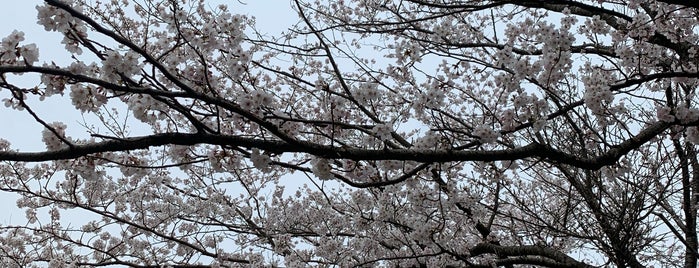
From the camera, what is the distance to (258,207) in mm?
6816

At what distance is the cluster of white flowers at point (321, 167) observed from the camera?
321cm

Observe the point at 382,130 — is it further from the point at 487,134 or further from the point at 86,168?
the point at 86,168

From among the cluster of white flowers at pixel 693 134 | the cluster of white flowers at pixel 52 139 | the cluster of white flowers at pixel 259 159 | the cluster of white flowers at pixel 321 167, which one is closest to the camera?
the cluster of white flowers at pixel 52 139

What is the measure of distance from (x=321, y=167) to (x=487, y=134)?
41.0 inches

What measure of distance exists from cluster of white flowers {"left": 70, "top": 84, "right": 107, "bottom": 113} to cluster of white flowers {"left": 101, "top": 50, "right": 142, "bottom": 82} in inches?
4.5

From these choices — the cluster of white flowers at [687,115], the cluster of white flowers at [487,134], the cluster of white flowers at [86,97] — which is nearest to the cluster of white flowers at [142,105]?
the cluster of white flowers at [86,97]

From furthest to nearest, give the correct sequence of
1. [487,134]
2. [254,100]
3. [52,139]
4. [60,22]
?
1. [487,134]
2. [254,100]
3. [52,139]
4. [60,22]

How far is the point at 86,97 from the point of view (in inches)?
108

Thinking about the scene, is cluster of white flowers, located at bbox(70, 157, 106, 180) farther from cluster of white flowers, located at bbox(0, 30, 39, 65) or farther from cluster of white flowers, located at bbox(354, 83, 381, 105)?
cluster of white flowers, located at bbox(354, 83, 381, 105)

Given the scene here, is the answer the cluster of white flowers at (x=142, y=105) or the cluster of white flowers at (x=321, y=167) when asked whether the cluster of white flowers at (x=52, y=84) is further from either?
the cluster of white flowers at (x=321, y=167)

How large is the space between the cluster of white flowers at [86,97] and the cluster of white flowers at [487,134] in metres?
2.13

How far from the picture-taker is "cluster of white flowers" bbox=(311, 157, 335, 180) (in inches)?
126

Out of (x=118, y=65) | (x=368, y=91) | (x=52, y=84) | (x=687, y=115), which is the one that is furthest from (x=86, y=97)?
(x=687, y=115)

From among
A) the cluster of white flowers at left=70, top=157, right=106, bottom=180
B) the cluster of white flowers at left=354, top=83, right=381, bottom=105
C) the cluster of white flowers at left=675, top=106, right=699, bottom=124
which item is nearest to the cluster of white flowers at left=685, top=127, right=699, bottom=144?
the cluster of white flowers at left=675, top=106, right=699, bottom=124
